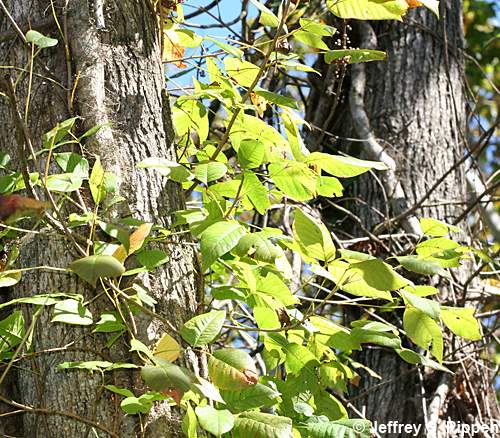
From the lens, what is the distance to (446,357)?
2689mm

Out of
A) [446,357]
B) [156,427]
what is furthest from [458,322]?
[446,357]

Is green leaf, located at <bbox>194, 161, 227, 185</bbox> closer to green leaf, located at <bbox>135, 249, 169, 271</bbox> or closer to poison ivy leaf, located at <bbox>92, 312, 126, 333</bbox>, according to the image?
green leaf, located at <bbox>135, 249, 169, 271</bbox>

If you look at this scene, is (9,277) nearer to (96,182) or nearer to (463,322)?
(96,182)

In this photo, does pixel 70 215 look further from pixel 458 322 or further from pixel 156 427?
pixel 458 322

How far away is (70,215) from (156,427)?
17.1 inches

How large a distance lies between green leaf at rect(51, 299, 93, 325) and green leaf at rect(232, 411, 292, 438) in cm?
32

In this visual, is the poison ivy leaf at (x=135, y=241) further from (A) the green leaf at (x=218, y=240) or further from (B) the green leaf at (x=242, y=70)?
(B) the green leaf at (x=242, y=70)

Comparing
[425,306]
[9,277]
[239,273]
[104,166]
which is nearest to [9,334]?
[9,277]

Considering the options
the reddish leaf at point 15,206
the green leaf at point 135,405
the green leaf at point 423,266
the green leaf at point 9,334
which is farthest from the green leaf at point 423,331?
the reddish leaf at point 15,206

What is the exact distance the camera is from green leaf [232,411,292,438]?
4.08ft

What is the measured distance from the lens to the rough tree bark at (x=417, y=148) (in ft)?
8.95

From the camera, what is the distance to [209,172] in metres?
1.42

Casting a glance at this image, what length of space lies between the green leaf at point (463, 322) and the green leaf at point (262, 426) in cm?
47

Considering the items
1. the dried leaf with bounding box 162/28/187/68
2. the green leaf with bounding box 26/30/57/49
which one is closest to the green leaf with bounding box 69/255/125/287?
the green leaf with bounding box 26/30/57/49
